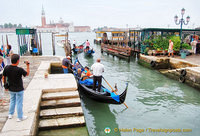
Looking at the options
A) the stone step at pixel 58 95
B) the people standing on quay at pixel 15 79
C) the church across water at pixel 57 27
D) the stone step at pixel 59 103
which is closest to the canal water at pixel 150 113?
the stone step at pixel 59 103

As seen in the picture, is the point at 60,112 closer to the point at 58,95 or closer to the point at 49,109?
the point at 49,109

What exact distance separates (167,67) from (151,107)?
22.5 feet

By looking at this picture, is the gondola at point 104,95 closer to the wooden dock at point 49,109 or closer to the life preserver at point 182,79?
the wooden dock at point 49,109

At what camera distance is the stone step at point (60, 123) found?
401 centimetres

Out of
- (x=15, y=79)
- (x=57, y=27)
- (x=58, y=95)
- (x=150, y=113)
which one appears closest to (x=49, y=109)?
(x=58, y=95)

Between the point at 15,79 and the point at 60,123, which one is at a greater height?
the point at 15,79

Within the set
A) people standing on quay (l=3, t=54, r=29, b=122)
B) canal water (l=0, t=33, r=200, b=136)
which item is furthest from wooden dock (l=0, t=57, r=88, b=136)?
canal water (l=0, t=33, r=200, b=136)

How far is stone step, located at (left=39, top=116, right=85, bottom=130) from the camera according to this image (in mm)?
4008

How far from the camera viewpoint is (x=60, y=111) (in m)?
4.44

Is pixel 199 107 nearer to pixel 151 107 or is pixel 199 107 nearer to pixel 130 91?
pixel 151 107

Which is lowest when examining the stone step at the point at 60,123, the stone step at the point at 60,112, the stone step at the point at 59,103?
the stone step at the point at 60,123

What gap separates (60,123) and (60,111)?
410mm

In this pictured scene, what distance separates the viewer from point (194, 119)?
5641mm

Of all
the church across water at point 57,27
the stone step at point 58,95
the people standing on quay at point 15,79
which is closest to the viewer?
the people standing on quay at point 15,79
